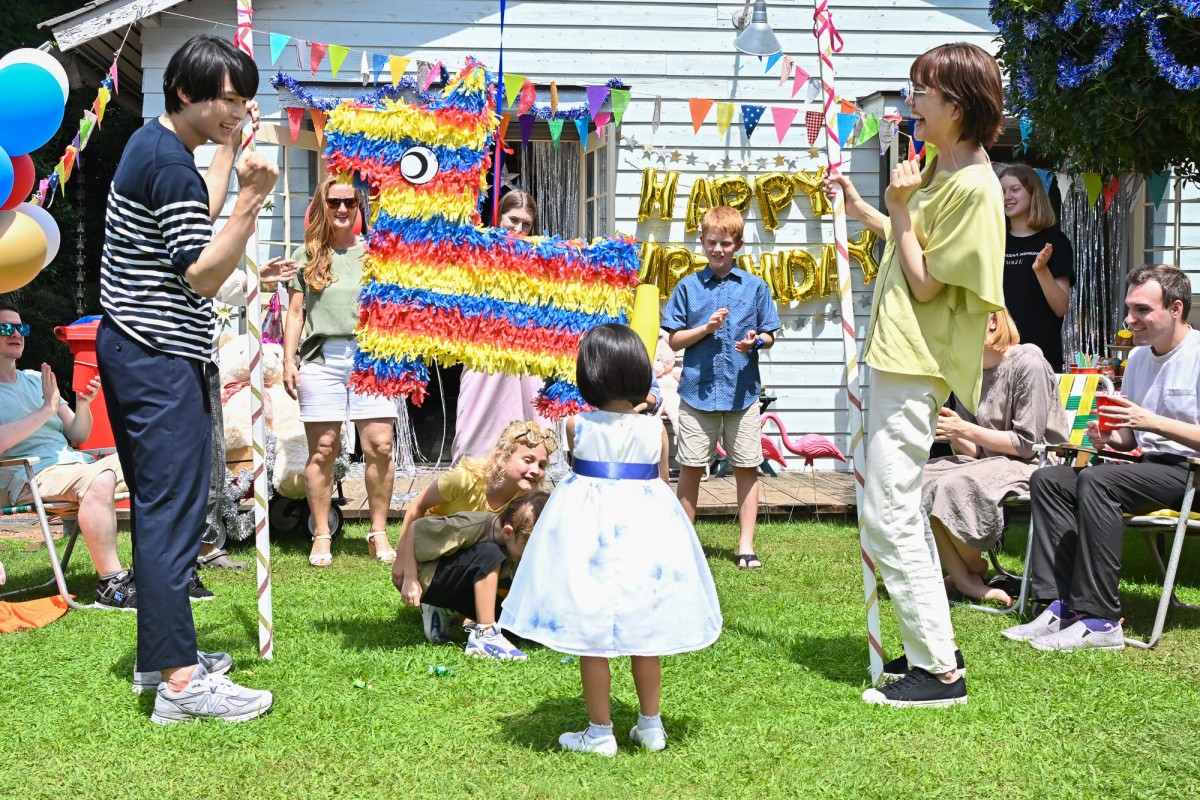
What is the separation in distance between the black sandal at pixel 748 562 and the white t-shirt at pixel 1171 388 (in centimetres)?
183

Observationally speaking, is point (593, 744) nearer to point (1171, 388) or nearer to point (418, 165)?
point (418, 165)

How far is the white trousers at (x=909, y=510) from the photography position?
3.57m

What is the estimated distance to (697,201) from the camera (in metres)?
8.62

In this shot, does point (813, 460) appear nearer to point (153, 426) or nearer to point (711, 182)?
point (711, 182)

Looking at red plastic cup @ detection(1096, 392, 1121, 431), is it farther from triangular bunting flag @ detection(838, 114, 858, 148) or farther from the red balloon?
the red balloon

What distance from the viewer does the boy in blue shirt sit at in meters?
5.84

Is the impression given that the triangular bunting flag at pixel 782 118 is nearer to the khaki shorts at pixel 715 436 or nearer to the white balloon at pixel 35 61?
the khaki shorts at pixel 715 436

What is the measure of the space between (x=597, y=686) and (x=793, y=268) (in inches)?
242

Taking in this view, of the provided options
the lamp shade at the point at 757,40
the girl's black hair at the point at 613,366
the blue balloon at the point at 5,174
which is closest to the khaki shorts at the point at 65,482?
the blue balloon at the point at 5,174

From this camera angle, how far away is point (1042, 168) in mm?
8812

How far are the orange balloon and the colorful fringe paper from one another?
1.09 m

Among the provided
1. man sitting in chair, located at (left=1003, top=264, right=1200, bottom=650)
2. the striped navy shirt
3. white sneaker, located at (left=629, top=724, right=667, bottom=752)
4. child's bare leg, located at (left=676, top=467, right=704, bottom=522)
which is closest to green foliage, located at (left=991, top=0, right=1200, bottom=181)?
man sitting in chair, located at (left=1003, top=264, right=1200, bottom=650)

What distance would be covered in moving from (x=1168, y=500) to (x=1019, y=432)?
67 centimetres

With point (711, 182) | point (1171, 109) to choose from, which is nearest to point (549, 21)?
point (711, 182)
